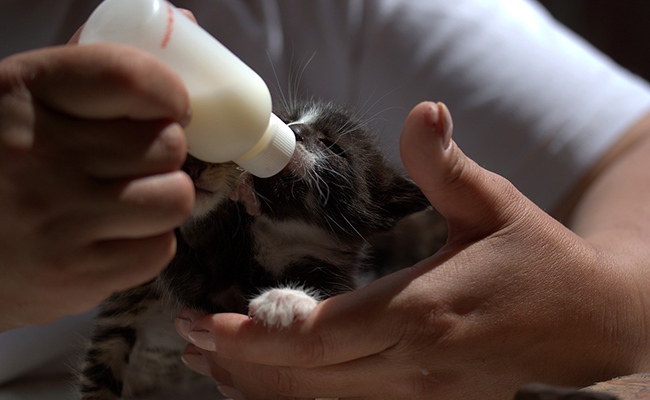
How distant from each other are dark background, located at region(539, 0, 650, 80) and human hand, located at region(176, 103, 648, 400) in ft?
10.4

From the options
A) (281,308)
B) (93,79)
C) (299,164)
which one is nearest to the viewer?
(93,79)

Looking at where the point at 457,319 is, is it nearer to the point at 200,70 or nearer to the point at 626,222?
the point at 200,70

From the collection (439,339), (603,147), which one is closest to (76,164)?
(439,339)

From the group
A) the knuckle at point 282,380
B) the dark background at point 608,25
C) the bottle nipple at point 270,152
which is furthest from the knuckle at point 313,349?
the dark background at point 608,25

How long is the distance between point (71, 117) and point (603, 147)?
1.70 meters

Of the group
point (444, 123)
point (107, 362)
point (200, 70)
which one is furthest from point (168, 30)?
point (107, 362)

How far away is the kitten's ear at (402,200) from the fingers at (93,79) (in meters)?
0.89

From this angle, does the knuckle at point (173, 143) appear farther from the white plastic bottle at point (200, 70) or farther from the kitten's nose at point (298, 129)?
the kitten's nose at point (298, 129)

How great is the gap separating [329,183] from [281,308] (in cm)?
42

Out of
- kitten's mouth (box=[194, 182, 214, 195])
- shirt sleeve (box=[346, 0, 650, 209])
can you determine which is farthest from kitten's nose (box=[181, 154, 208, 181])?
shirt sleeve (box=[346, 0, 650, 209])

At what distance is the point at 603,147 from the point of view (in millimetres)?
1729

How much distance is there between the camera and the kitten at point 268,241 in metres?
1.28

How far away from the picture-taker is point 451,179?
3.05 ft

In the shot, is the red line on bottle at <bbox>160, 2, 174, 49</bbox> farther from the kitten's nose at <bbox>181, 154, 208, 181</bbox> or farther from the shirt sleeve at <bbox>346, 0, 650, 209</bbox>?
the shirt sleeve at <bbox>346, 0, 650, 209</bbox>
